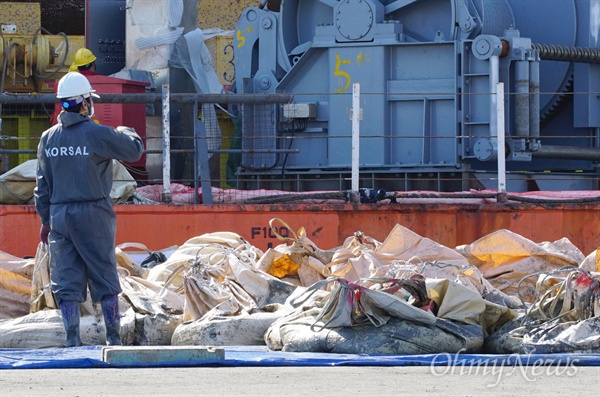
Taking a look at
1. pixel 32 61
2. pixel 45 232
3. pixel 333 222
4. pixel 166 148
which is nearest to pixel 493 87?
pixel 333 222

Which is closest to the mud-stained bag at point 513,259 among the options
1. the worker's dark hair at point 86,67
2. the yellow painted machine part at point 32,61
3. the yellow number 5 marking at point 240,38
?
the yellow number 5 marking at point 240,38

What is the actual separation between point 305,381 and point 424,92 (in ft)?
21.1

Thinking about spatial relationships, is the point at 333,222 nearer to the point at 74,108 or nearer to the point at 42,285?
the point at 42,285

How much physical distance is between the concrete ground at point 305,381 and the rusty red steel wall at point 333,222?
165 inches

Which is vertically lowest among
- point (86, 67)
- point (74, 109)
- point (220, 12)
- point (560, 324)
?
point (560, 324)

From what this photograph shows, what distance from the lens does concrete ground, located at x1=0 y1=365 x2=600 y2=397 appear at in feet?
17.7

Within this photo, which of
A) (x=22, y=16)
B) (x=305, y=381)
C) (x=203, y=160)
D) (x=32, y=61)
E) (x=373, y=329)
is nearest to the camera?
(x=305, y=381)

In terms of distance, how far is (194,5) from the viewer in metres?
14.3

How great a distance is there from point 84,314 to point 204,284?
30.0 inches

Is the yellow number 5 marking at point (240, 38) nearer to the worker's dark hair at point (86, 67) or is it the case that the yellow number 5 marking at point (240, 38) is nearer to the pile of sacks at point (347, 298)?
the worker's dark hair at point (86, 67)

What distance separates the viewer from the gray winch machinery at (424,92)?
460 inches

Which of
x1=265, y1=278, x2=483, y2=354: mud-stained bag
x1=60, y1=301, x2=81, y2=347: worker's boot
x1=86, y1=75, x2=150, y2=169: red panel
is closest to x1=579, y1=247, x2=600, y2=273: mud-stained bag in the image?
x1=265, y1=278, x2=483, y2=354: mud-stained bag

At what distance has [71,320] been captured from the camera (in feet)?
24.6

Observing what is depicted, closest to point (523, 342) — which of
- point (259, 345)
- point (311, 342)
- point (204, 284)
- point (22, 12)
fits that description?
point (311, 342)
